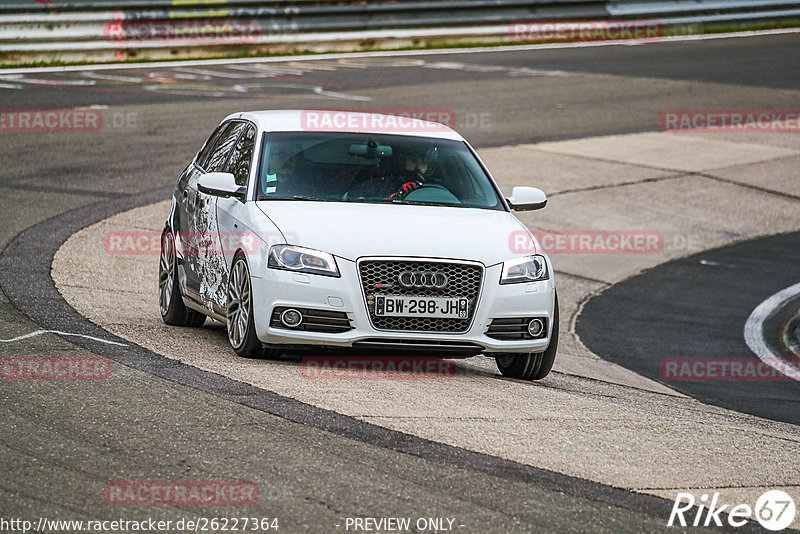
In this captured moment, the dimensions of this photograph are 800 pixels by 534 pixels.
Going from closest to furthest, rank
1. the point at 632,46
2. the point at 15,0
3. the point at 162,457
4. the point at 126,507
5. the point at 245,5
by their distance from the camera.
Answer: the point at 126,507 → the point at 162,457 → the point at 15,0 → the point at 245,5 → the point at 632,46

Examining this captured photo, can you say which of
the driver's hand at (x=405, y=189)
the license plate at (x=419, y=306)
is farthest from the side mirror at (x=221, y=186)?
the license plate at (x=419, y=306)

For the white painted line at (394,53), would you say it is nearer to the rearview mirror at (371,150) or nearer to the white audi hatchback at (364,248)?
the white audi hatchback at (364,248)

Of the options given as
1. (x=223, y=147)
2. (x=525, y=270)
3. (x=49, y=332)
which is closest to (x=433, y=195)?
(x=525, y=270)

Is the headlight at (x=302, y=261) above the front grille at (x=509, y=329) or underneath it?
above

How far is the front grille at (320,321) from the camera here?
790 centimetres

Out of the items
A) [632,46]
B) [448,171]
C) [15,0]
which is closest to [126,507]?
[448,171]

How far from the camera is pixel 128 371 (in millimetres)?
7492

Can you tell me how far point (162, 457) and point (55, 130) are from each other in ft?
45.7

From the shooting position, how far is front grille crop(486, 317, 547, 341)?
8.13 meters

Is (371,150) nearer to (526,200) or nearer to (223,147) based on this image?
(526,200)

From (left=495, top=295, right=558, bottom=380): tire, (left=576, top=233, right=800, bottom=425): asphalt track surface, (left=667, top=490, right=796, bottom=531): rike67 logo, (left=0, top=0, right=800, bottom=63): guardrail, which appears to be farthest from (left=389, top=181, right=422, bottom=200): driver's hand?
(left=0, top=0, right=800, bottom=63): guardrail

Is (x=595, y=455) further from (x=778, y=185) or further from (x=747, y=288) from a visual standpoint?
(x=778, y=185)

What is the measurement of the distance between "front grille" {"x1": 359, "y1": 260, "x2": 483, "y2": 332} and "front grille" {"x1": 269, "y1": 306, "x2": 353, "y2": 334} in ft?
0.58

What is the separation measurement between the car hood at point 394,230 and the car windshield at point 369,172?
0.19 m
